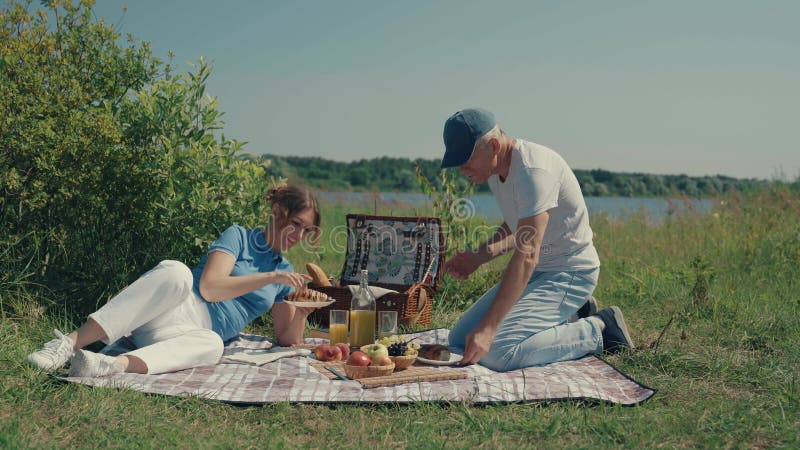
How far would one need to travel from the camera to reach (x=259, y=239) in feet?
13.9

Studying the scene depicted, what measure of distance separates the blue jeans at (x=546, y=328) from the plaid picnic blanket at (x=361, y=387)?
0.32 ft

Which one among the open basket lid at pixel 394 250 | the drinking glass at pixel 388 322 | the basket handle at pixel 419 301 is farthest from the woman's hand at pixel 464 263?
the open basket lid at pixel 394 250

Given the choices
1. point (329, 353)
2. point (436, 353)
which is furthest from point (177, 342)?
point (436, 353)

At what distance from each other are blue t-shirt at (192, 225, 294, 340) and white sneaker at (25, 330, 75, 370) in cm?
75

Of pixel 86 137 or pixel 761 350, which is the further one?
pixel 86 137

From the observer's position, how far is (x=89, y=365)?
133 inches

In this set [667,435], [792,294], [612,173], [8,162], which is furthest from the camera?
[612,173]

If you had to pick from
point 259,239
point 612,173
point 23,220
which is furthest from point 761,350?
point 612,173

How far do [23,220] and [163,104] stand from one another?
4.47ft

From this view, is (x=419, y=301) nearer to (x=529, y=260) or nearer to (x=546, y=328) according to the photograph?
(x=546, y=328)

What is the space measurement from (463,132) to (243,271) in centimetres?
152

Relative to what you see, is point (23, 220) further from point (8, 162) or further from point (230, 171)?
point (230, 171)

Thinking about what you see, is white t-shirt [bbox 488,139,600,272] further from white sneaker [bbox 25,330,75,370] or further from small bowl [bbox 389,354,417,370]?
white sneaker [bbox 25,330,75,370]

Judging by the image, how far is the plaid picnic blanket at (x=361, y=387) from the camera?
339 cm
